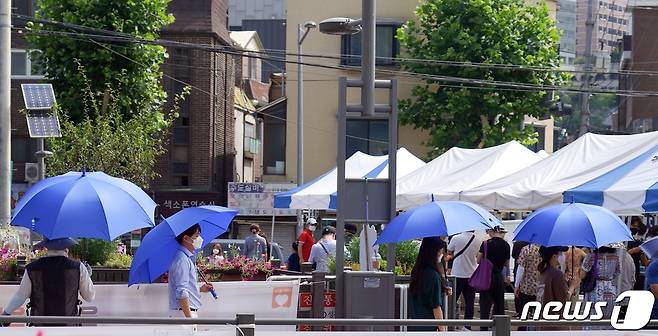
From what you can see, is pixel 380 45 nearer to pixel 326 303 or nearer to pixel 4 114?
pixel 4 114

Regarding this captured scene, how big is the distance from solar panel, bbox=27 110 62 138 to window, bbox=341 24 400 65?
2453 cm

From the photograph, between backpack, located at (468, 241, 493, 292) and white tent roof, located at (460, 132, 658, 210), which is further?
white tent roof, located at (460, 132, 658, 210)

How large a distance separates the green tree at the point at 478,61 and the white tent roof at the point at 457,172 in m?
16.2

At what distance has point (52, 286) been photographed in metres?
9.86

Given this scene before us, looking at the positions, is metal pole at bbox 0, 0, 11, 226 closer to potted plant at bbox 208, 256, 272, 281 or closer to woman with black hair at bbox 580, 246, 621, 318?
potted plant at bbox 208, 256, 272, 281

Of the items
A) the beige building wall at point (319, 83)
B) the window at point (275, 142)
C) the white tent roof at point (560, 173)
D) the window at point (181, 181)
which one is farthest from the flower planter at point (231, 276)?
the window at point (275, 142)

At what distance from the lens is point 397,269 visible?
15.9 m

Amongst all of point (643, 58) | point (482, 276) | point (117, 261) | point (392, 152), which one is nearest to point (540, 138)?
point (643, 58)

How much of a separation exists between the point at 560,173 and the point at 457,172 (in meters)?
4.05

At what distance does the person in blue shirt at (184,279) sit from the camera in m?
10.5

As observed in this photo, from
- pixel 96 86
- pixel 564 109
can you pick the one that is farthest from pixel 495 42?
pixel 96 86

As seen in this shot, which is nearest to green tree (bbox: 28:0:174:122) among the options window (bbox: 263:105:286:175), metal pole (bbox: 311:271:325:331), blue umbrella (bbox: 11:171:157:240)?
window (bbox: 263:105:286:175)

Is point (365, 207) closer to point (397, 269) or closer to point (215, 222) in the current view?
point (215, 222)

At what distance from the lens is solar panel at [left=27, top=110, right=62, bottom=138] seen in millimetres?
18703
